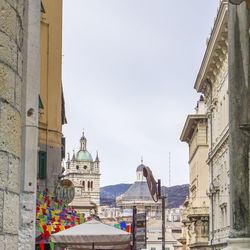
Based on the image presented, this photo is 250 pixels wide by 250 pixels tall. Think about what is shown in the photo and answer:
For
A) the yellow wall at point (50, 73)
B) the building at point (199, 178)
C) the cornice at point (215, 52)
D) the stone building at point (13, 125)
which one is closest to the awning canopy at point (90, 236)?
the yellow wall at point (50, 73)

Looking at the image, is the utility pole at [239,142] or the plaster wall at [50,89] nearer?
the utility pole at [239,142]

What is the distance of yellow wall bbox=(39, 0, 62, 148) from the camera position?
74.4 ft

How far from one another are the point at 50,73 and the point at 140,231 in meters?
9.30

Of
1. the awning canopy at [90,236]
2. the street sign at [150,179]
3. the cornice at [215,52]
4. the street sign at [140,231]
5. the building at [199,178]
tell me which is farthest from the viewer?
the building at [199,178]

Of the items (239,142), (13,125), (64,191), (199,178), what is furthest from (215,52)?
(13,125)

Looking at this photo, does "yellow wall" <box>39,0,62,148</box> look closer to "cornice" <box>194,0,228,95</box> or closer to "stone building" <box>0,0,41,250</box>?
"cornice" <box>194,0,228,95</box>

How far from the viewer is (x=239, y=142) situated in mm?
9805

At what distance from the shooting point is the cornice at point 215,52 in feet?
117

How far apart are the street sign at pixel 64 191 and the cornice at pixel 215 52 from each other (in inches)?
561

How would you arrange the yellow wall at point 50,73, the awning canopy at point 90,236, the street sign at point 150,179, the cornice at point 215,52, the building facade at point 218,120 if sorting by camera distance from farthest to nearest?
the building facade at point 218,120 < the cornice at point 215,52 < the yellow wall at point 50,73 < the street sign at point 150,179 < the awning canopy at point 90,236

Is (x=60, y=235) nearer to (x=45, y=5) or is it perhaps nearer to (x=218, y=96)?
(x=45, y=5)

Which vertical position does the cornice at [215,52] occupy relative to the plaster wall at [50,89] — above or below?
above

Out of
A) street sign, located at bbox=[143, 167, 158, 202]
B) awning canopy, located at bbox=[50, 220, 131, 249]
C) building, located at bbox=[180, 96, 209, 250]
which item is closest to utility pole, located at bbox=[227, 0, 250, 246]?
awning canopy, located at bbox=[50, 220, 131, 249]

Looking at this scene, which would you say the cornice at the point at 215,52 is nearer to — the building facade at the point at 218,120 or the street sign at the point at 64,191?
the building facade at the point at 218,120
